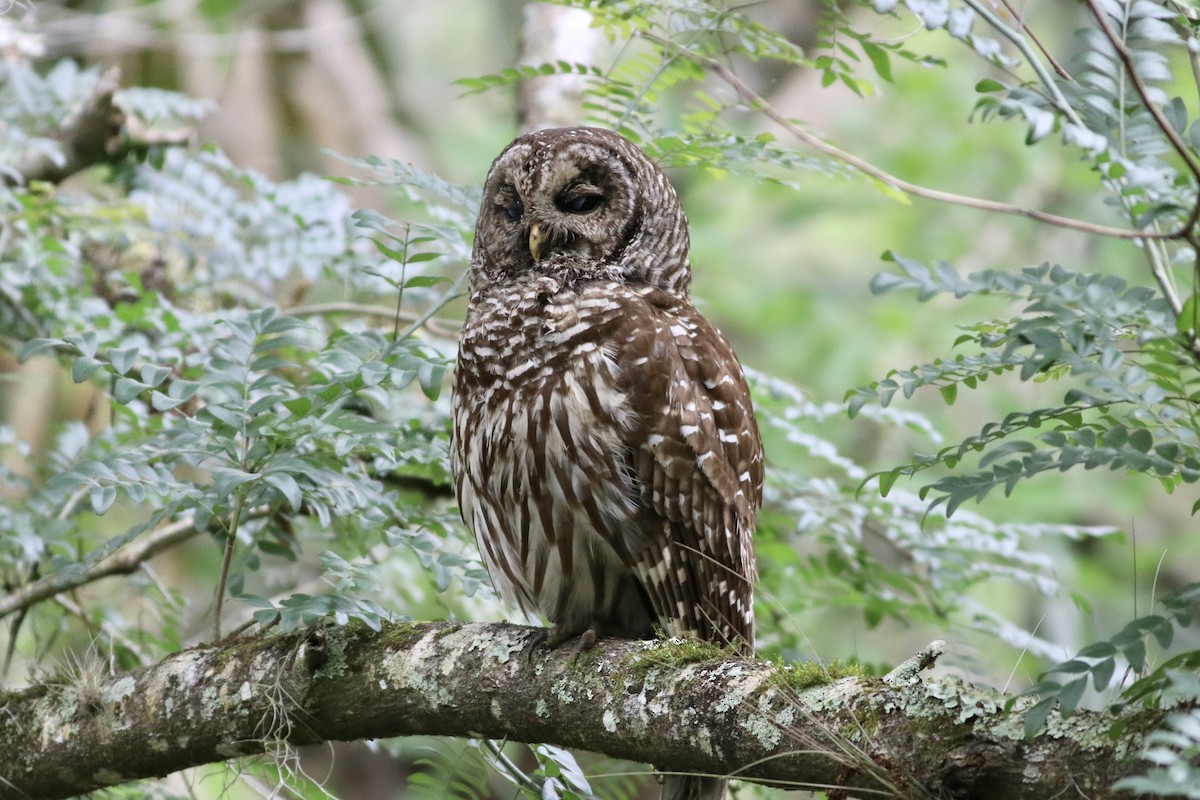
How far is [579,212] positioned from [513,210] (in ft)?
0.65

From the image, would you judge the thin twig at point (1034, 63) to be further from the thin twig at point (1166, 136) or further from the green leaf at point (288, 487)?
the green leaf at point (288, 487)

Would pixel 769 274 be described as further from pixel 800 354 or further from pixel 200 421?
pixel 200 421

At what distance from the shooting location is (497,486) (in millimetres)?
3211

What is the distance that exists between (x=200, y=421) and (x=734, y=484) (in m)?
1.39

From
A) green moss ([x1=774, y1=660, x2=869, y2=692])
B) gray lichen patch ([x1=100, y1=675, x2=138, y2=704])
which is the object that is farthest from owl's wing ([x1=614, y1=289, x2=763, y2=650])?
gray lichen patch ([x1=100, y1=675, x2=138, y2=704])

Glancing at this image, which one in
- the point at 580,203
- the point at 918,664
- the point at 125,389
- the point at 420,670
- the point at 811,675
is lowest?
the point at 420,670

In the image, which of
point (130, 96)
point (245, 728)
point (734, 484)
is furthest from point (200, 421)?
point (130, 96)

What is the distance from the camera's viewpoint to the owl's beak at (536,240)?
3.42 metres

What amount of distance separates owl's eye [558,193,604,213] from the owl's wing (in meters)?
0.35

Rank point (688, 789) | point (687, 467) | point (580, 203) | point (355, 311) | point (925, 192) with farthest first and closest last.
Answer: point (355, 311) → point (580, 203) → point (687, 467) → point (688, 789) → point (925, 192)

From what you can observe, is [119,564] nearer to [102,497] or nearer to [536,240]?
[102,497]

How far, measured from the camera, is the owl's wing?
123 inches

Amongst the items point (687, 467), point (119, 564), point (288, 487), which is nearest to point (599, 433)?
point (687, 467)

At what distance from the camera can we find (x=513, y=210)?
3592mm
